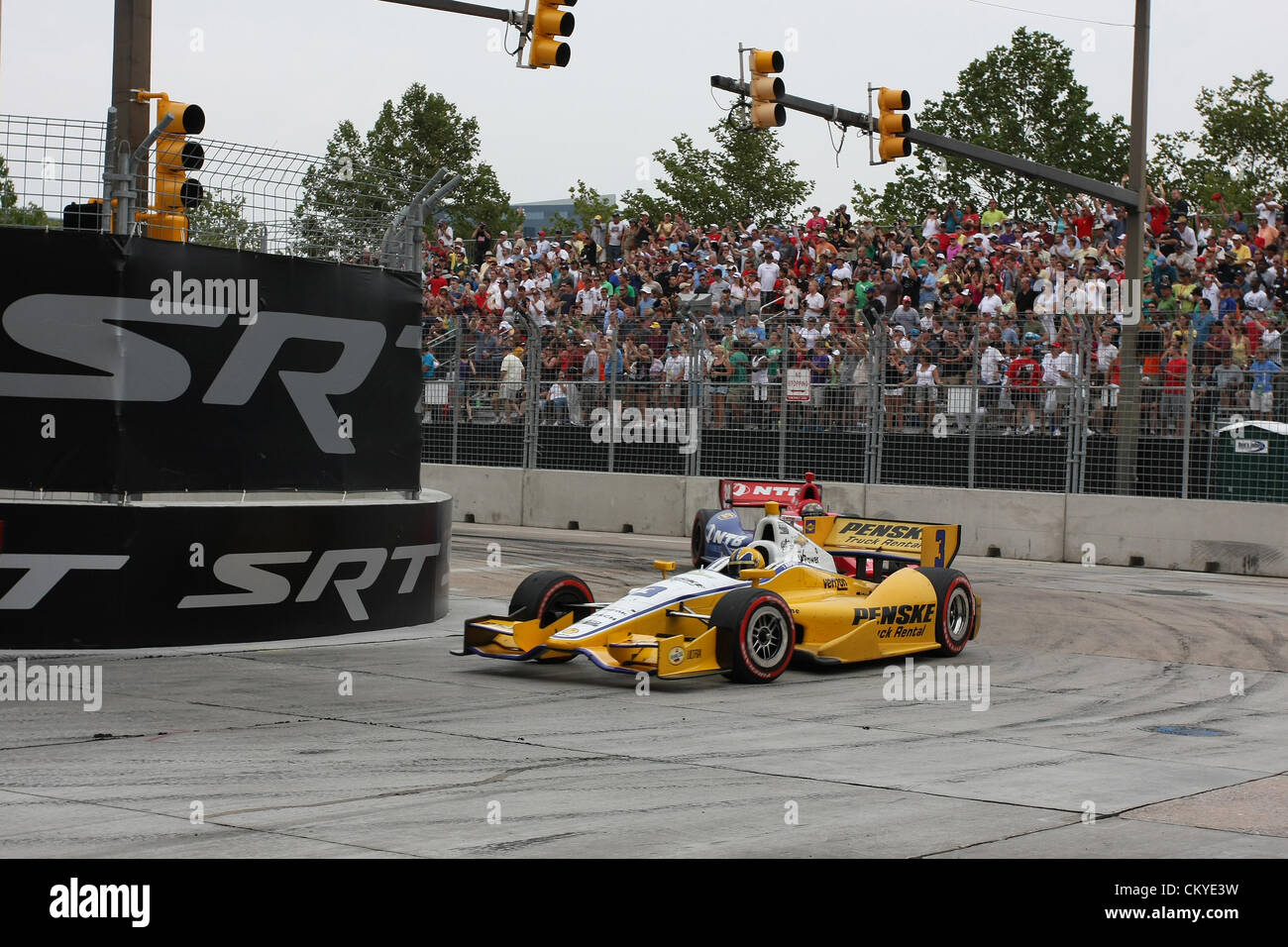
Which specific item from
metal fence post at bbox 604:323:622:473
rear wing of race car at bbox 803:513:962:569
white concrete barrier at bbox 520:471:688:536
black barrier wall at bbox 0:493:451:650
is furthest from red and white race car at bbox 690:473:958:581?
metal fence post at bbox 604:323:622:473

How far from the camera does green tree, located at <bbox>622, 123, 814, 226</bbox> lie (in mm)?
58906

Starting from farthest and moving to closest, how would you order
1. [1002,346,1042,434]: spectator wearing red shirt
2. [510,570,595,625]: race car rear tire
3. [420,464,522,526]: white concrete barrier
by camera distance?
[420,464,522,526]: white concrete barrier, [1002,346,1042,434]: spectator wearing red shirt, [510,570,595,625]: race car rear tire

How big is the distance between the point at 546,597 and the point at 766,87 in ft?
30.7

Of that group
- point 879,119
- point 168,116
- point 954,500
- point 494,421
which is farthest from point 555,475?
point 168,116

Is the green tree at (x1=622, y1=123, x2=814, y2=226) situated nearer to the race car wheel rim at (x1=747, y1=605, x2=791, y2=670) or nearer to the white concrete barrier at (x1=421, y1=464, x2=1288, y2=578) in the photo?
the white concrete barrier at (x1=421, y1=464, x2=1288, y2=578)

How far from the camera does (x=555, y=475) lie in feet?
84.1

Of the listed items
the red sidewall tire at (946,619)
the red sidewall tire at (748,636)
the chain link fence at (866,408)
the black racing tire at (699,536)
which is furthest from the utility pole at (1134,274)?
the red sidewall tire at (748,636)

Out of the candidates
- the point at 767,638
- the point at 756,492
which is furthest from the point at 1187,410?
the point at 767,638

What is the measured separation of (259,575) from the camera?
39.9 feet

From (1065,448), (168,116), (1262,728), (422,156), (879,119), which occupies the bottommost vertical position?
(1262,728)

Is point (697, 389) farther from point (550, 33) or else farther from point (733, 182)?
point (733, 182)

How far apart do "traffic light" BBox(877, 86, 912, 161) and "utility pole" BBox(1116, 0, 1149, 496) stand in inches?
133

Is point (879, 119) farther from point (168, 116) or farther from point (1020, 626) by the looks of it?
point (168, 116)
